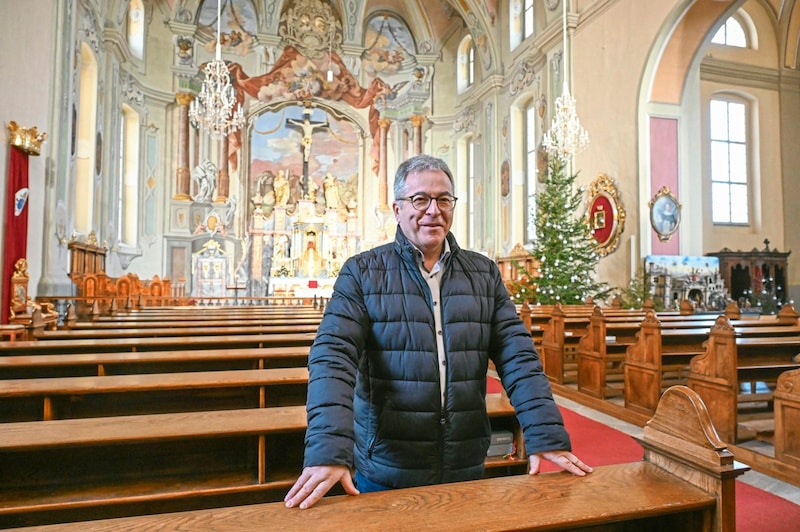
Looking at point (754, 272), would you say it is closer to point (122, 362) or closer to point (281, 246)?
point (281, 246)

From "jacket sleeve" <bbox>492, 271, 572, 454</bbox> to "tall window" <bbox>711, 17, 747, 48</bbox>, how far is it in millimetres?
14603

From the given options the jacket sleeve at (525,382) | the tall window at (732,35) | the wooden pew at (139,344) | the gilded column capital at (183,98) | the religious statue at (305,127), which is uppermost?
the tall window at (732,35)

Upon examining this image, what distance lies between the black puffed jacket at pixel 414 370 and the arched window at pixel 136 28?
51.0 ft

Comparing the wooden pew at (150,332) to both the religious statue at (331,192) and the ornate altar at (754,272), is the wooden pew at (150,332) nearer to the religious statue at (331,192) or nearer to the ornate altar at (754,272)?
the ornate altar at (754,272)

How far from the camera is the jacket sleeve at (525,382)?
144 centimetres

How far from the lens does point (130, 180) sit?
1454cm

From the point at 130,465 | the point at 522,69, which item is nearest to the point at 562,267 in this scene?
the point at 522,69

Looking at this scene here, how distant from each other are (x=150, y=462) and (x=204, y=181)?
47.6 ft

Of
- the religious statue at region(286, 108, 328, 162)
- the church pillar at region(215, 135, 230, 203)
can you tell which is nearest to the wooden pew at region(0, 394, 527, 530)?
the church pillar at region(215, 135, 230, 203)

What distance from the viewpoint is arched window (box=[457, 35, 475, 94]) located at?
675 inches

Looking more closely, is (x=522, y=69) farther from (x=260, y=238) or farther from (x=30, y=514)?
(x=30, y=514)

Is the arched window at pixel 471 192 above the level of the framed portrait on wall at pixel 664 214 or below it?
above

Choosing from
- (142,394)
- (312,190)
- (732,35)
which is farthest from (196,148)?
(732,35)

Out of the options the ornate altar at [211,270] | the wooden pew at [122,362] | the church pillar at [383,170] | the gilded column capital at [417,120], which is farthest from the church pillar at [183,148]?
the wooden pew at [122,362]
